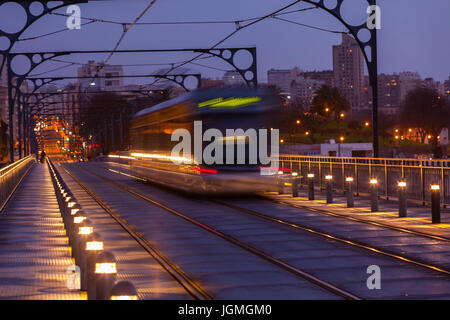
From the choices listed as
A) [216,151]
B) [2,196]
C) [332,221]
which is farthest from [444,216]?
[2,196]

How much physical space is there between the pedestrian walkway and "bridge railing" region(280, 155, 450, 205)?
1.18ft

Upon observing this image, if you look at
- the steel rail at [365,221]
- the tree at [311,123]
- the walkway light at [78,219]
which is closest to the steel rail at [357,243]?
the steel rail at [365,221]

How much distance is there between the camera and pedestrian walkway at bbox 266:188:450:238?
618 inches

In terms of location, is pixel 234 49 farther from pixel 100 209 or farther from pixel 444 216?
pixel 444 216

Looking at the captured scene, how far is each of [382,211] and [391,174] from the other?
3306 mm

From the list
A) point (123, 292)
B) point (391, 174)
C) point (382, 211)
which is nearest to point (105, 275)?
point (123, 292)

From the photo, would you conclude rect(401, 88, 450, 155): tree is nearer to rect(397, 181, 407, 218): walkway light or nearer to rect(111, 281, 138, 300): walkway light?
rect(397, 181, 407, 218): walkway light

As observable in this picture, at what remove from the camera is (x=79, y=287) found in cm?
938

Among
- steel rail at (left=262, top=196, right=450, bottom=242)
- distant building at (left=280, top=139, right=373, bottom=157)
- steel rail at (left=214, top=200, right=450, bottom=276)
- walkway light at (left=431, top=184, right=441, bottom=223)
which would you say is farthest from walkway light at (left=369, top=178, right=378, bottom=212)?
distant building at (left=280, top=139, right=373, bottom=157)

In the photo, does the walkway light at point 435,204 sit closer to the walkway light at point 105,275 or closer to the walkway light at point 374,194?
the walkway light at point 374,194

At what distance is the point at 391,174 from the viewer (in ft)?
73.2

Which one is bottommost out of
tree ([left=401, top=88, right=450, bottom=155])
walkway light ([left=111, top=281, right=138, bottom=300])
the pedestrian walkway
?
the pedestrian walkway

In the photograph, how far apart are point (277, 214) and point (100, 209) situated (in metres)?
5.51
